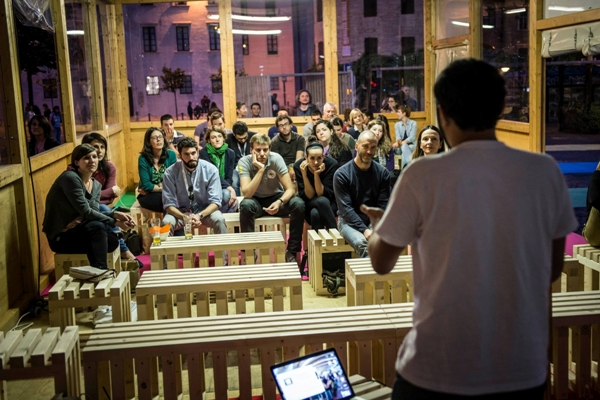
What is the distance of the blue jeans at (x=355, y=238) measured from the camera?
4832 millimetres

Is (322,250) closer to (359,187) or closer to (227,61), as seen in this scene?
(359,187)

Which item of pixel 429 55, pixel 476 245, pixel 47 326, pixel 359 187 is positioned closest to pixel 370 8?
pixel 429 55

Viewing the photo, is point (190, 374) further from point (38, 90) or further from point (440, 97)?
point (38, 90)

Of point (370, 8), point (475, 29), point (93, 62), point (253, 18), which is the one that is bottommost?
point (93, 62)

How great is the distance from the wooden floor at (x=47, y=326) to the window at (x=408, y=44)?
23.8 ft

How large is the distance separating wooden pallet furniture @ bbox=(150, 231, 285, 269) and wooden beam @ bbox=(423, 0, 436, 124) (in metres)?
6.86

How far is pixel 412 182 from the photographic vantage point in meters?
1.51

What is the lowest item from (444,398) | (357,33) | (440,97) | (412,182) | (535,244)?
(444,398)

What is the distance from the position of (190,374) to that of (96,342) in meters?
0.42

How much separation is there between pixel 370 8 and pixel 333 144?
17.0ft

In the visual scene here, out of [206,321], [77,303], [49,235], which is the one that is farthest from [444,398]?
[49,235]

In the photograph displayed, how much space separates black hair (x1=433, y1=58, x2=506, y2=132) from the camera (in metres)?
1.51

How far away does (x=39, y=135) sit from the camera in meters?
5.77

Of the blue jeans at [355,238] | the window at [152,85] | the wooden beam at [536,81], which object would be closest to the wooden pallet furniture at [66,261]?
the blue jeans at [355,238]
